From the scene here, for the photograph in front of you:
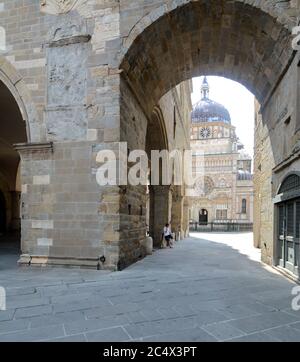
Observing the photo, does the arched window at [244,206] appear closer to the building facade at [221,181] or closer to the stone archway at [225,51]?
the building facade at [221,181]

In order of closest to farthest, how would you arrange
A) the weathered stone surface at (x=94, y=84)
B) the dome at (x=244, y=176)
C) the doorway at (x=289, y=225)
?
the doorway at (x=289, y=225), the weathered stone surface at (x=94, y=84), the dome at (x=244, y=176)

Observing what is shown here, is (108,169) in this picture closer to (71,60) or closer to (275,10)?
(71,60)

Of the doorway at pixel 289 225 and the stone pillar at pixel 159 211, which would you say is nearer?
the doorway at pixel 289 225

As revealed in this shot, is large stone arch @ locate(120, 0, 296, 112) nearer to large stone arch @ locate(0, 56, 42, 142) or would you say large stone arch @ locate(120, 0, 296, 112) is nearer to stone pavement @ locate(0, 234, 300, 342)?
large stone arch @ locate(0, 56, 42, 142)

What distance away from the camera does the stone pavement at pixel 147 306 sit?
10.7 feet

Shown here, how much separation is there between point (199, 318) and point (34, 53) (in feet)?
22.9

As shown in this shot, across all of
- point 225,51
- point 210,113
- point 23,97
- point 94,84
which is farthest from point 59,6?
point 210,113

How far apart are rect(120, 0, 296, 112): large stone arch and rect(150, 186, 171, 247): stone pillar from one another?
535 cm

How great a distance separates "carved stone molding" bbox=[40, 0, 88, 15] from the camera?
7098 mm

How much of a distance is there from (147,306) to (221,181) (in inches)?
1630

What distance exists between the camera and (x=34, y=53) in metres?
7.38

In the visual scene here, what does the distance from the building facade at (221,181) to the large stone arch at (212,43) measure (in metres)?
32.6

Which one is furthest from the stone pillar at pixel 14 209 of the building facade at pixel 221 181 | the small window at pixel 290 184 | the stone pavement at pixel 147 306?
the building facade at pixel 221 181

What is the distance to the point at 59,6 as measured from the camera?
7.21m
